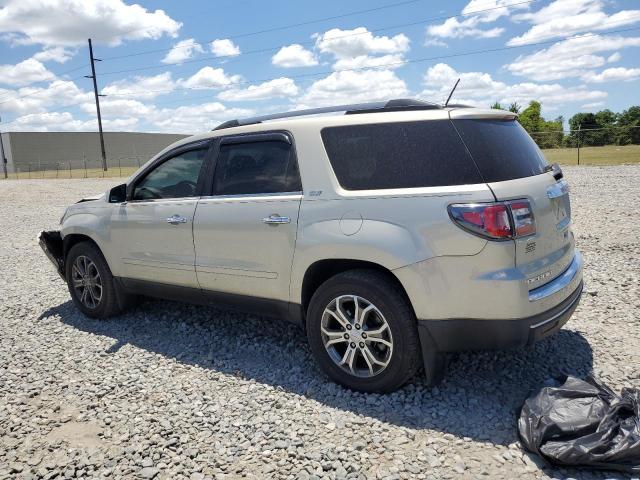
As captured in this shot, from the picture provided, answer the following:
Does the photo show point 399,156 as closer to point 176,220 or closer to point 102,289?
point 176,220

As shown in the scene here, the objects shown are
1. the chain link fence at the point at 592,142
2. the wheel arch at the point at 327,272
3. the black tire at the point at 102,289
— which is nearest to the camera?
the wheel arch at the point at 327,272

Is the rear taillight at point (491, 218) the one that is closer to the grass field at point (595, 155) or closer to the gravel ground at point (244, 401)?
the gravel ground at point (244, 401)

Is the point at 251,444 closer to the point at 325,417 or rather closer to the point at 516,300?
the point at 325,417

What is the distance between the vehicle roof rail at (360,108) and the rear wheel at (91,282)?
6.55 ft

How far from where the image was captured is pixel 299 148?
3.62m

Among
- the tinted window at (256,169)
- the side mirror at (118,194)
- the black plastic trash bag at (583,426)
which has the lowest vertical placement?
the black plastic trash bag at (583,426)

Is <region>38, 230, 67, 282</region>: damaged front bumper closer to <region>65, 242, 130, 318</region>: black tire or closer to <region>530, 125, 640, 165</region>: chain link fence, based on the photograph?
<region>65, 242, 130, 318</region>: black tire

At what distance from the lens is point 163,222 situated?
438 cm

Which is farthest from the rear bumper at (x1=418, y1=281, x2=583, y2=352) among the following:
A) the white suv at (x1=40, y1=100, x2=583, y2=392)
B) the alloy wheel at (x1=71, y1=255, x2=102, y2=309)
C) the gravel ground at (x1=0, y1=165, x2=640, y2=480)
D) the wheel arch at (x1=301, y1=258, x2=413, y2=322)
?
the alloy wheel at (x1=71, y1=255, x2=102, y2=309)

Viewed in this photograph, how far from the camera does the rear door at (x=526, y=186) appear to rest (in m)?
2.95

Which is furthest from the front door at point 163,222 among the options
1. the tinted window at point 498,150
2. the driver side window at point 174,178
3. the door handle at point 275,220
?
the tinted window at point 498,150

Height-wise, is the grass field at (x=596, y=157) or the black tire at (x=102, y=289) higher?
the grass field at (x=596, y=157)

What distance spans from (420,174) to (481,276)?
73 cm

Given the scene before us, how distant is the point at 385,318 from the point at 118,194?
9.91 feet
